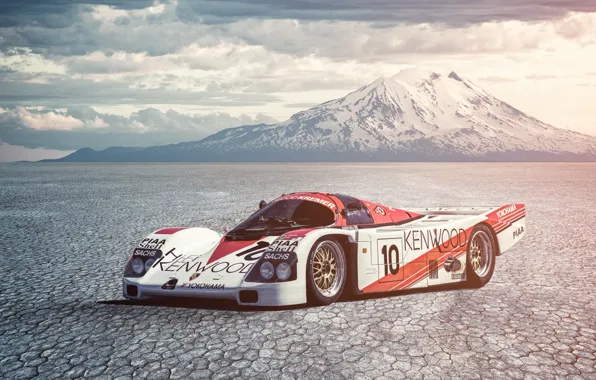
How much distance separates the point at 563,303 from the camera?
23.2ft

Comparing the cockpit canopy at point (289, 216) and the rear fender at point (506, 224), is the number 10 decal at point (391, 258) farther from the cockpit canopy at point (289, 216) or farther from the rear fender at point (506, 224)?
the rear fender at point (506, 224)

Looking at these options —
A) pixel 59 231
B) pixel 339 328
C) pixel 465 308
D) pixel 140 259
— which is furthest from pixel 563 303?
pixel 59 231

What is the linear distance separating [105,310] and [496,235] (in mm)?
5001

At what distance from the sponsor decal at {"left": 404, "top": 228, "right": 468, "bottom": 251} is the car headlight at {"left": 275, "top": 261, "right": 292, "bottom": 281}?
1.76 metres

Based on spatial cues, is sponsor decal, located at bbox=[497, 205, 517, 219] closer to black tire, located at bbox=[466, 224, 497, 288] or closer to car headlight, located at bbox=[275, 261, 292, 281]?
black tire, located at bbox=[466, 224, 497, 288]

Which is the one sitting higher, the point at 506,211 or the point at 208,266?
the point at 506,211

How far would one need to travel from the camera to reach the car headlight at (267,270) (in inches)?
247

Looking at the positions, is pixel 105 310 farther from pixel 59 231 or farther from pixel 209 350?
pixel 59 231

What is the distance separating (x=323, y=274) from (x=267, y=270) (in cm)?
74

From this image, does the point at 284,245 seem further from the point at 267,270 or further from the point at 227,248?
the point at 227,248

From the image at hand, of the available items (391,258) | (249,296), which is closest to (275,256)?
(249,296)

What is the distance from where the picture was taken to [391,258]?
7.23 metres

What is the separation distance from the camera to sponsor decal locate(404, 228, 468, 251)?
753 centimetres

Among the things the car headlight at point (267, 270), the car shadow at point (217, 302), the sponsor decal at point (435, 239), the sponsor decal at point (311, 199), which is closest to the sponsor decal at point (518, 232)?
the sponsor decal at point (435, 239)
